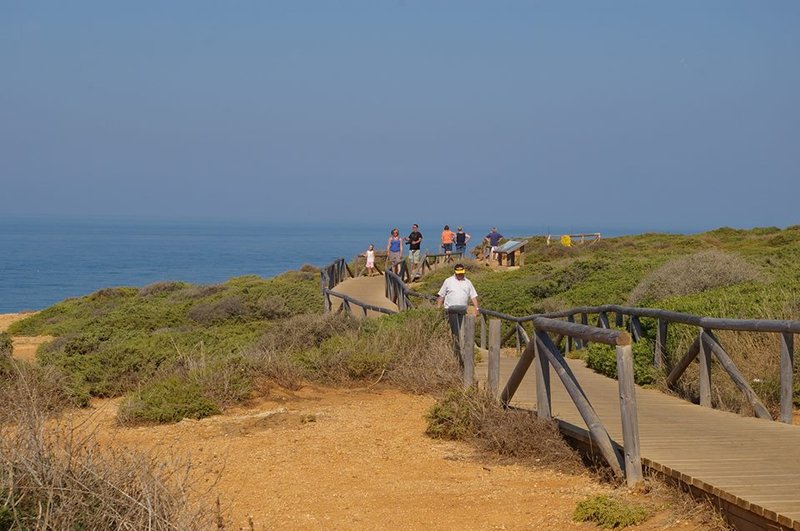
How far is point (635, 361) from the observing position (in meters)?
13.0

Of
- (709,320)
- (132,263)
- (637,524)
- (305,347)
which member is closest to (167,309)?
(305,347)

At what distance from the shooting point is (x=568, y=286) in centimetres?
2870

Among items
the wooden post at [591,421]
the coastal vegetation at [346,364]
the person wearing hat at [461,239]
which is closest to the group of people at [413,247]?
the person wearing hat at [461,239]

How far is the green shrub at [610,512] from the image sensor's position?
700 cm

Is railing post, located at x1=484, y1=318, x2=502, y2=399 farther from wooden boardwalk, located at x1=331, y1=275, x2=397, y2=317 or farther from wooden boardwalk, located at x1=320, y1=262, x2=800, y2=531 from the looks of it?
wooden boardwalk, located at x1=331, y1=275, x2=397, y2=317

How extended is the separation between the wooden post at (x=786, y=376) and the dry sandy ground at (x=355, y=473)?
7.71 feet

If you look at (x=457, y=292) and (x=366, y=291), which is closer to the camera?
(x=457, y=292)

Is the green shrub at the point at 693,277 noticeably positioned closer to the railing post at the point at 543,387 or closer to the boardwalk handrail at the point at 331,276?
the boardwalk handrail at the point at 331,276

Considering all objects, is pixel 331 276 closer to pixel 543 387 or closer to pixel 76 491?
pixel 543 387

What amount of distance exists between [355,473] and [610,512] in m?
2.88

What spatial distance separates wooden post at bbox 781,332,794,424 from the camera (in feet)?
31.0

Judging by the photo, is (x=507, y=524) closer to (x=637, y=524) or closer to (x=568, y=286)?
(x=637, y=524)

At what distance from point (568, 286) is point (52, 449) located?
23731mm

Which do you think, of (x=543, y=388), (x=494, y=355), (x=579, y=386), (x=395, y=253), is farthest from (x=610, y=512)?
(x=395, y=253)
